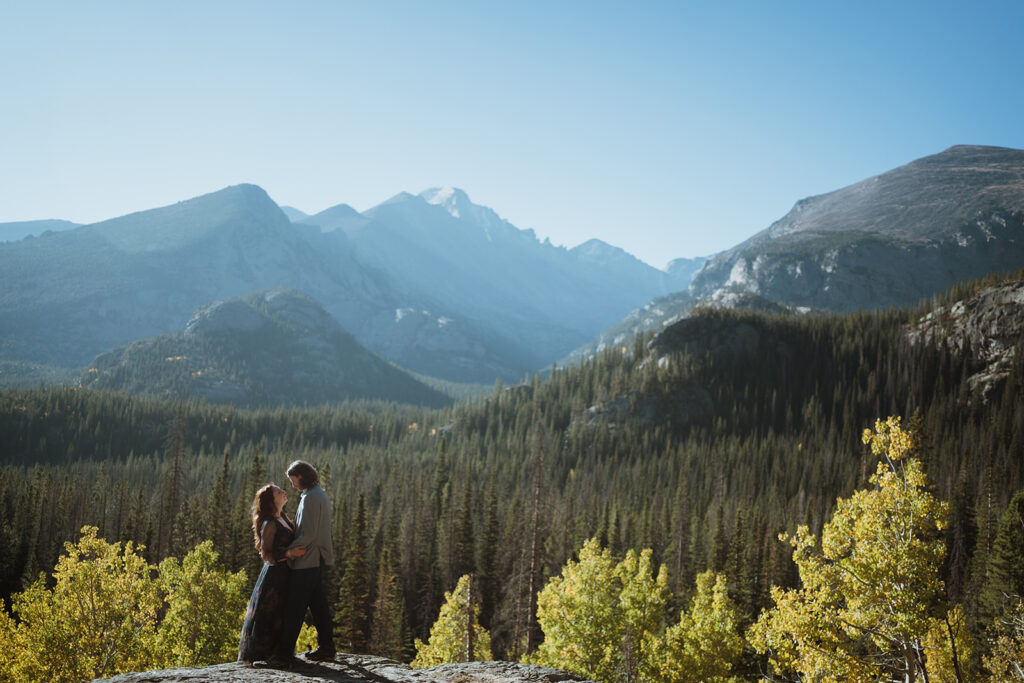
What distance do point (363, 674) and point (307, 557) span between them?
2762 mm

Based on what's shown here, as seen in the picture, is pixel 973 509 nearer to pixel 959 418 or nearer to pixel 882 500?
pixel 882 500

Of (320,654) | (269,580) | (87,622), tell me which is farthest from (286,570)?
(87,622)

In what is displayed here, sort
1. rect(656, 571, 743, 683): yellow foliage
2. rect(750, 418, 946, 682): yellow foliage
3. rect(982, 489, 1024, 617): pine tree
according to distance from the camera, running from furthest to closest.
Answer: rect(982, 489, 1024, 617): pine tree
rect(656, 571, 743, 683): yellow foliage
rect(750, 418, 946, 682): yellow foliage

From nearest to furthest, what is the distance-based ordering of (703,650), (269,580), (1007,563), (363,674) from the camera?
(269,580) → (363,674) → (703,650) → (1007,563)

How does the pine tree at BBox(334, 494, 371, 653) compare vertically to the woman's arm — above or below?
below

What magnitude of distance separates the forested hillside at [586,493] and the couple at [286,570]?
1743 cm

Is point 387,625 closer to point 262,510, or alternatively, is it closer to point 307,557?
point 307,557

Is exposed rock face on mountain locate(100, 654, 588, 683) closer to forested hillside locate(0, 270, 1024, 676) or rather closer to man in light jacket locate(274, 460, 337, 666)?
man in light jacket locate(274, 460, 337, 666)

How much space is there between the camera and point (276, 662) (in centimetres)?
1201

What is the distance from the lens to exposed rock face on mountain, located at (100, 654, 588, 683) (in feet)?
36.4

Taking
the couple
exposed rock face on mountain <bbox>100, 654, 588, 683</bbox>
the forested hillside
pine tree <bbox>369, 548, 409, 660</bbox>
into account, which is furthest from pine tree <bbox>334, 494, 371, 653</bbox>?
the couple

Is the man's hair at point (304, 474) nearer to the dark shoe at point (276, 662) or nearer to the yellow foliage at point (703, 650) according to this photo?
the dark shoe at point (276, 662)

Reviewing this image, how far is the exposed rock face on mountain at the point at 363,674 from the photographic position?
1110 cm

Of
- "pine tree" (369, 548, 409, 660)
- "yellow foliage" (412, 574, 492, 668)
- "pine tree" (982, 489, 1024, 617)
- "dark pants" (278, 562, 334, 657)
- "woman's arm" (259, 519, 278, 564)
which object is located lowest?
"pine tree" (369, 548, 409, 660)
